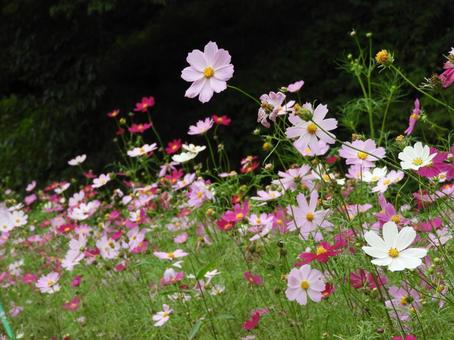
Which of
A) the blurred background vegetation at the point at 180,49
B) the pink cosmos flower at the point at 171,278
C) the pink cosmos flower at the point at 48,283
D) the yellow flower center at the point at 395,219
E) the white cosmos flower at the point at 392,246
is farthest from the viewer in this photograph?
the blurred background vegetation at the point at 180,49

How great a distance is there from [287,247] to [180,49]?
3310 millimetres

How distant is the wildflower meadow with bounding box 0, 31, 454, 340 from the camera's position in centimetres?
117

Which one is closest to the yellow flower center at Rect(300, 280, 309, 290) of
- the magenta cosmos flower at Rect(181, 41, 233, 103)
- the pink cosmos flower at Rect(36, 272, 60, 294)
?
the magenta cosmos flower at Rect(181, 41, 233, 103)

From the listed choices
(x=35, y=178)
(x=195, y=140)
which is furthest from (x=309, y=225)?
(x=35, y=178)

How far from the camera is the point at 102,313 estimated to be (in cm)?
244

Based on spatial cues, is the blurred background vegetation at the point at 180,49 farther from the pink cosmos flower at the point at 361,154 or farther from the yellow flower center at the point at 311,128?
the yellow flower center at the point at 311,128

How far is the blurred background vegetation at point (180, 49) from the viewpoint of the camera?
476cm

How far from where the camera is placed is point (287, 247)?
193 cm

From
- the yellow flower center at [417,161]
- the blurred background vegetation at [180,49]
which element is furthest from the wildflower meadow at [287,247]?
the blurred background vegetation at [180,49]

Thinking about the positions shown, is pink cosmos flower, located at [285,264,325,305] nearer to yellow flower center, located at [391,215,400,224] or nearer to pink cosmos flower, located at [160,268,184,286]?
yellow flower center, located at [391,215,400,224]

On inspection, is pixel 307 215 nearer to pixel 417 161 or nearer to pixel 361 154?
pixel 361 154

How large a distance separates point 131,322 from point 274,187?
2.91 feet

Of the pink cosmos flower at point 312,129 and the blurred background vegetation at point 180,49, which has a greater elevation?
the pink cosmos flower at point 312,129

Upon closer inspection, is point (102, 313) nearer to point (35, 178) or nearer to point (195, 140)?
point (195, 140)
